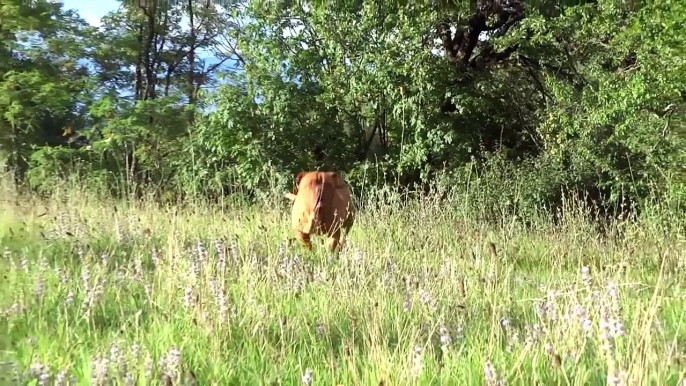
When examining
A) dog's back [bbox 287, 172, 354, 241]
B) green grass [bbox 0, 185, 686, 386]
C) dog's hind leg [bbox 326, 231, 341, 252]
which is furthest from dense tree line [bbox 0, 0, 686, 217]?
green grass [bbox 0, 185, 686, 386]

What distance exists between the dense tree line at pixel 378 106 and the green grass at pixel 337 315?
A: 6.75 meters

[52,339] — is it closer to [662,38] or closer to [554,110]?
[662,38]

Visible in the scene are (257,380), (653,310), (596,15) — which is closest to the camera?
(653,310)

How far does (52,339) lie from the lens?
253 cm

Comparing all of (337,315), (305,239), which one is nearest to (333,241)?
(305,239)

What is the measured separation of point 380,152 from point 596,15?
522 cm

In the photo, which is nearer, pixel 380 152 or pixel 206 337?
pixel 206 337

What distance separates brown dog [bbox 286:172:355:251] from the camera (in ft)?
16.0

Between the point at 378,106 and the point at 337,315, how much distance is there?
409 inches

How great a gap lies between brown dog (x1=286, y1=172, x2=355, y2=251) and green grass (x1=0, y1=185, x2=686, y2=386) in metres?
0.36

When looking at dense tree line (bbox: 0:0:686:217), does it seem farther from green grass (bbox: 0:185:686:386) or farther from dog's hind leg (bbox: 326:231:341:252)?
green grass (bbox: 0:185:686:386)

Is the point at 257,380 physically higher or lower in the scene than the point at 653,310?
lower

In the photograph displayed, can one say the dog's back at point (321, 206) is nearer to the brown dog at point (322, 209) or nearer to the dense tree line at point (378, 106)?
the brown dog at point (322, 209)

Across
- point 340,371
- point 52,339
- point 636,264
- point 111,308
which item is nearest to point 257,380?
point 340,371
